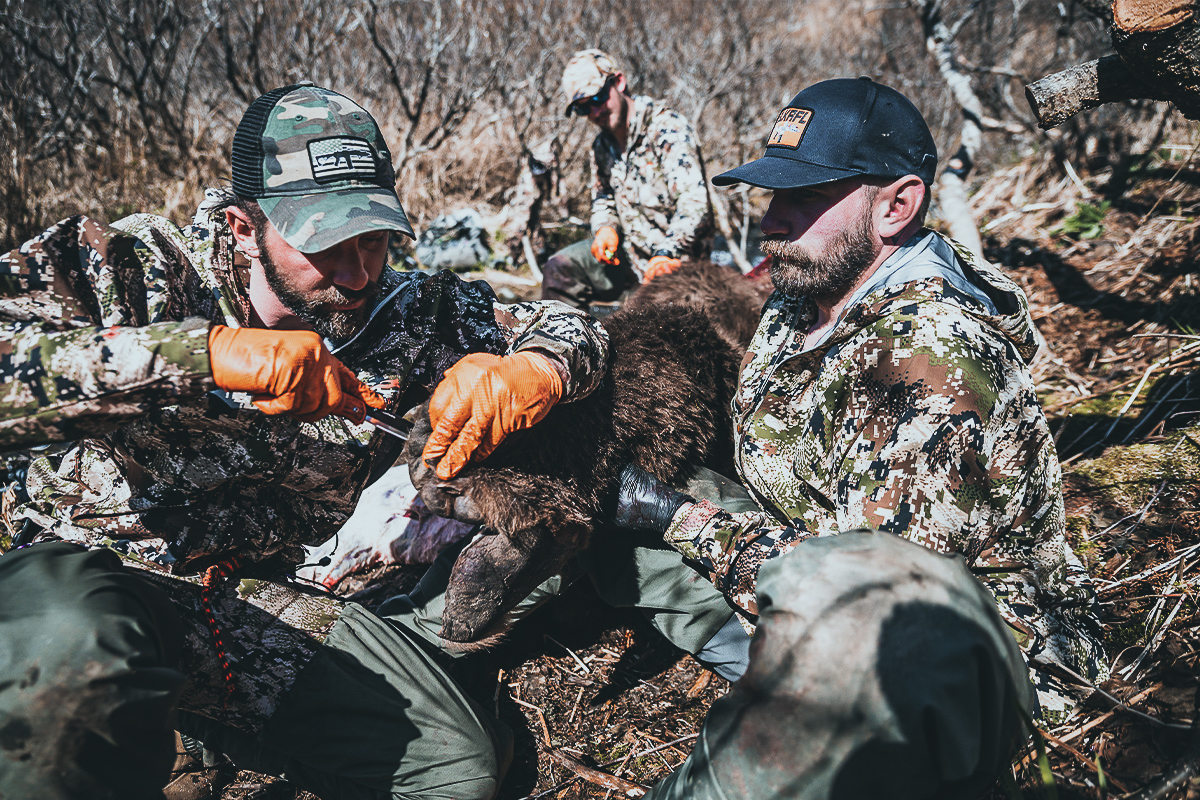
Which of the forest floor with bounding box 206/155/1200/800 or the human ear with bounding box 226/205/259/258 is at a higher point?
the human ear with bounding box 226/205/259/258

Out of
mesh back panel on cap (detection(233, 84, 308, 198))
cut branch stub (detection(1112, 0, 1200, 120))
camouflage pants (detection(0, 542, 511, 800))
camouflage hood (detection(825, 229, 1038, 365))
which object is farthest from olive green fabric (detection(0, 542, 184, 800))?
cut branch stub (detection(1112, 0, 1200, 120))

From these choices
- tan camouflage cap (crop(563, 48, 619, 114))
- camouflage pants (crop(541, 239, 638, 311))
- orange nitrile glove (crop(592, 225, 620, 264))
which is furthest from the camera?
camouflage pants (crop(541, 239, 638, 311))

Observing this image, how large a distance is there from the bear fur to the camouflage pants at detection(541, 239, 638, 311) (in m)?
3.10

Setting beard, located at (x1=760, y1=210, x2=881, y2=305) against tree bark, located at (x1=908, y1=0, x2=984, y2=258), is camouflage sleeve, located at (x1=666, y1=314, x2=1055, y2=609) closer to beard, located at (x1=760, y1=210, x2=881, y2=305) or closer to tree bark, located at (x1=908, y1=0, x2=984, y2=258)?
beard, located at (x1=760, y1=210, x2=881, y2=305)

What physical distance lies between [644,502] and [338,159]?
1.72 meters

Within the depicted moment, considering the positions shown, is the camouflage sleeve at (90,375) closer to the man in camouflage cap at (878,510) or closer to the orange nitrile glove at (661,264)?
the man in camouflage cap at (878,510)

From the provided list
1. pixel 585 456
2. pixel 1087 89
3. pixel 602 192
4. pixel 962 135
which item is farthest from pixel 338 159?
pixel 962 135

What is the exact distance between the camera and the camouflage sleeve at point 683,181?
5.67 meters

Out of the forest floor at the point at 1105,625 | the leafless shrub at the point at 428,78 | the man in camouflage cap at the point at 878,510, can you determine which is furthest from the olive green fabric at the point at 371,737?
the leafless shrub at the point at 428,78

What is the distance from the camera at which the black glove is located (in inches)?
114

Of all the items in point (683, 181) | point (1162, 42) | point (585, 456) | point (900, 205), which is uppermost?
point (1162, 42)

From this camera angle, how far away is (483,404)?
7.84 ft

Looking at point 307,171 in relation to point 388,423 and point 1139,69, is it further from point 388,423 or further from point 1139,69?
point 1139,69

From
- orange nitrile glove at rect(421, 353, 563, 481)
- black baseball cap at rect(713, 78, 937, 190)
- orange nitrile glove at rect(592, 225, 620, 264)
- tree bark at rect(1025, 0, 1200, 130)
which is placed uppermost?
tree bark at rect(1025, 0, 1200, 130)
